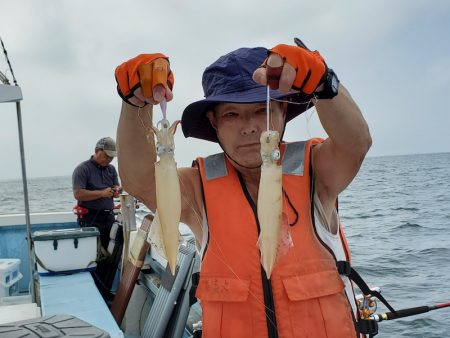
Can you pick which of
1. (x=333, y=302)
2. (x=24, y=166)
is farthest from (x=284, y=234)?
(x=24, y=166)

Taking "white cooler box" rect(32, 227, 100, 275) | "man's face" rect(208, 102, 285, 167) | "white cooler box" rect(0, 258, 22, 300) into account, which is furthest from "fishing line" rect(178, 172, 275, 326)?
"white cooler box" rect(0, 258, 22, 300)

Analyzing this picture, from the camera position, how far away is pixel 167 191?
2.05 meters

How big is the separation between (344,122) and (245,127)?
50cm

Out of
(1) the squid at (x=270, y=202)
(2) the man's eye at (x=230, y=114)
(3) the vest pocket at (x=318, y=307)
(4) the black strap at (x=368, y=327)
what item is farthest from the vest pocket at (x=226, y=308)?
(2) the man's eye at (x=230, y=114)

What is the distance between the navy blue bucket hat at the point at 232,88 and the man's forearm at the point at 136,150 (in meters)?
0.36

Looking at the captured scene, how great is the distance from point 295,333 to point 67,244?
14.8 feet

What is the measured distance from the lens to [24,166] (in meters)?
5.33

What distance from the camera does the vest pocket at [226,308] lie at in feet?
7.95

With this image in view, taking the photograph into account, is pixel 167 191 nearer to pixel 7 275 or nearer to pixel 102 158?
pixel 7 275

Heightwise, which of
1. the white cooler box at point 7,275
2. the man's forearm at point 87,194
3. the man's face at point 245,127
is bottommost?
the white cooler box at point 7,275

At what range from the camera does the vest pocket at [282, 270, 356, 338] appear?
2.35 metres

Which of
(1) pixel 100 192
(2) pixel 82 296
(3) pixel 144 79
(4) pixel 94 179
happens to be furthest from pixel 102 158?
(3) pixel 144 79

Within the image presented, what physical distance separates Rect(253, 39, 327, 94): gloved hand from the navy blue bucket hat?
8.0 inches

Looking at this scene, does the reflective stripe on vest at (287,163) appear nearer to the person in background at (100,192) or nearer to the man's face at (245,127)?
the man's face at (245,127)
